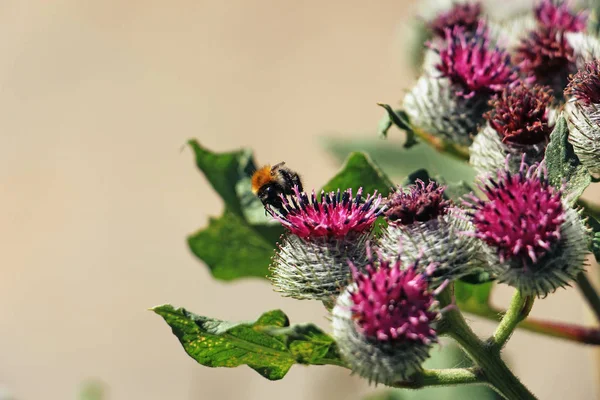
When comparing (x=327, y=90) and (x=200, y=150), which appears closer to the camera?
(x=200, y=150)

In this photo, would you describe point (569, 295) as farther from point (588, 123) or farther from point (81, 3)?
point (81, 3)

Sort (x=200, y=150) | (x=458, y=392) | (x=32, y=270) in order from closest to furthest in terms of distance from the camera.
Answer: (x=200, y=150) → (x=458, y=392) → (x=32, y=270)

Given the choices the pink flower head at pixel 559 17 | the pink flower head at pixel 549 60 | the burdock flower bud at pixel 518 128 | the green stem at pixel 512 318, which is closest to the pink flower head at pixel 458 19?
the pink flower head at pixel 559 17

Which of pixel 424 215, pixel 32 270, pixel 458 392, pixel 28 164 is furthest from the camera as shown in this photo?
Result: pixel 28 164

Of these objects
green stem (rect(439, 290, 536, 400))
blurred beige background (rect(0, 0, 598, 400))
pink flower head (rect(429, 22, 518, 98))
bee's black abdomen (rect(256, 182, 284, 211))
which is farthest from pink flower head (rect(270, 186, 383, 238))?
blurred beige background (rect(0, 0, 598, 400))

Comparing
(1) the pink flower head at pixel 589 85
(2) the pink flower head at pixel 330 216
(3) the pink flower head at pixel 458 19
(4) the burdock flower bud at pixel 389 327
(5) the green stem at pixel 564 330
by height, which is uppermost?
(3) the pink flower head at pixel 458 19

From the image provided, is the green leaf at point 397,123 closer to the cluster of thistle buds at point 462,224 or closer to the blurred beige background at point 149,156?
the cluster of thistle buds at point 462,224

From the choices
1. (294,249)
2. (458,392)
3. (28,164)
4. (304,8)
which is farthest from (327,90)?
(294,249)
